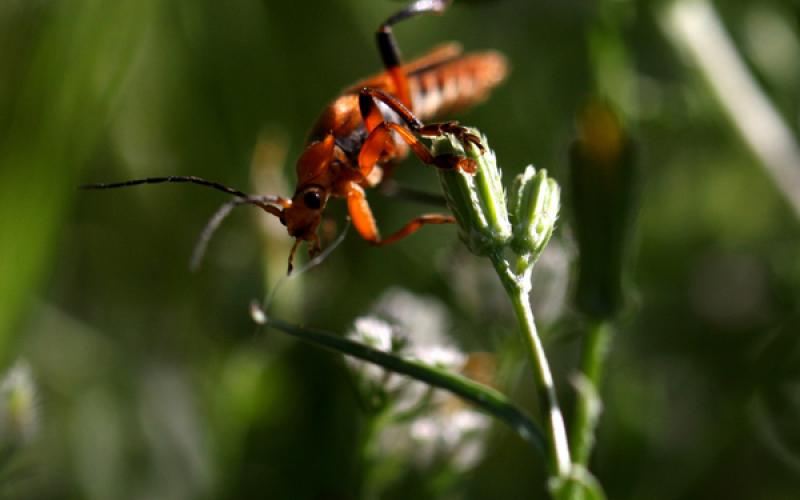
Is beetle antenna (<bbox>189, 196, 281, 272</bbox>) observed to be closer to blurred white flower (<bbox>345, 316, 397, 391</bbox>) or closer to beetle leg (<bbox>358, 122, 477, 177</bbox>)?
beetle leg (<bbox>358, 122, 477, 177</bbox>)

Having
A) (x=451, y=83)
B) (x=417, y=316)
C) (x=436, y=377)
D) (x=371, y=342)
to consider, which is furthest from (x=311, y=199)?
(x=451, y=83)

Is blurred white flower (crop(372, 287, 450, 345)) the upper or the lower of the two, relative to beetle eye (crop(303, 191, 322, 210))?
lower

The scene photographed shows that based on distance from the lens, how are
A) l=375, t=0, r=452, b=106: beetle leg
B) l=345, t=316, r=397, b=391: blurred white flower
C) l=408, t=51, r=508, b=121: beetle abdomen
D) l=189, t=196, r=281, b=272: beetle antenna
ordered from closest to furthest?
l=345, t=316, r=397, b=391: blurred white flower
l=189, t=196, r=281, b=272: beetle antenna
l=375, t=0, r=452, b=106: beetle leg
l=408, t=51, r=508, b=121: beetle abdomen

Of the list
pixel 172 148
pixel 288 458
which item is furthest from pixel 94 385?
pixel 172 148

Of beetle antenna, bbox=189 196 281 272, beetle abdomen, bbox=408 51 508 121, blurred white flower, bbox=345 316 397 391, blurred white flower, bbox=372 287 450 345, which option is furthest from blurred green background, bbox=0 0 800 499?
beetle antenna, bbox=189 196 281 272

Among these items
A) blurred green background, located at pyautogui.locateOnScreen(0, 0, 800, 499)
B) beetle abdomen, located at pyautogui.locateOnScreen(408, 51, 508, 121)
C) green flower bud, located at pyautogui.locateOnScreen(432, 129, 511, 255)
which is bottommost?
blurred green background, located at pyautogui.locateOnScreen(0, 0, 800, 499)

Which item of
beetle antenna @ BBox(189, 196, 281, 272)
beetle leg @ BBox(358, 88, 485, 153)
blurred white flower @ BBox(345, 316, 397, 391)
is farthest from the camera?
beetle antenna @ BBox(189, 196, 281, 272)

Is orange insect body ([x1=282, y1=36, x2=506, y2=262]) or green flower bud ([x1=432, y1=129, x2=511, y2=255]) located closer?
green flower bud ([x1=432, y1=129, x2=511, y2=255])

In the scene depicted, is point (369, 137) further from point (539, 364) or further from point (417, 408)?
point (539, 364)
